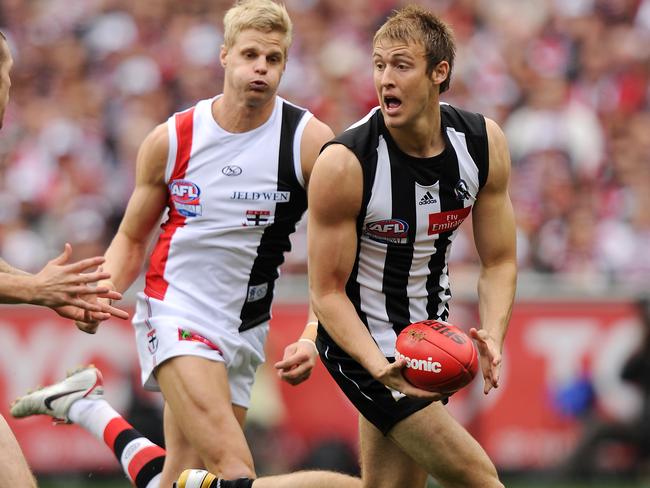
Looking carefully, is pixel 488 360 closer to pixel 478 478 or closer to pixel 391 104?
pixel 478 478

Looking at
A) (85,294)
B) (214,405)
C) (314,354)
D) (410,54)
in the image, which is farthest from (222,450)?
(410,54)

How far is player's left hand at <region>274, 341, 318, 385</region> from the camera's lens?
21.2 feet

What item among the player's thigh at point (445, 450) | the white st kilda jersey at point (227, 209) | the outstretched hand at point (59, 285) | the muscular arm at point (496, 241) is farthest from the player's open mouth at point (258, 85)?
the player's thigh at point (445, 450)

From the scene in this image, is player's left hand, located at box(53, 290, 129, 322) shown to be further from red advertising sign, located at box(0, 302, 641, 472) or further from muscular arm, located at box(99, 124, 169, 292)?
red advertising sign, located at box(0, 302, 641, 472)

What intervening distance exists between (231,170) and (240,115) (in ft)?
0.96

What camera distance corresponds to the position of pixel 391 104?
595 centimetres

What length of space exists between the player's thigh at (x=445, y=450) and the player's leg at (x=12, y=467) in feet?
5.48

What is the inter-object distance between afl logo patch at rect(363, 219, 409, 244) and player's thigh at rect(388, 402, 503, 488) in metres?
0.79

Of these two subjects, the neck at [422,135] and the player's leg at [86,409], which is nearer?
the neck at [422,135]

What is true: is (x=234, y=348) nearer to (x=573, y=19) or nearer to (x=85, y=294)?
(x=85, y=294)

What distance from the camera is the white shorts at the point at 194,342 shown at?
21.9 ft

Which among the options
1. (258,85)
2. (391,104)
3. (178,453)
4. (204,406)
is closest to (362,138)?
(391,104)

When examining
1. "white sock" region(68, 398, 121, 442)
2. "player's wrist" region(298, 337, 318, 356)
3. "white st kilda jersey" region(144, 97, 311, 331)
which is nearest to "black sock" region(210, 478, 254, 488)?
"player's wrist" region(298, 337, 318, 356)

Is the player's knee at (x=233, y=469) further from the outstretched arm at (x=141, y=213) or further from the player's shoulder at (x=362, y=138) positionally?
the player's shoulder at (x=362, y=138)
